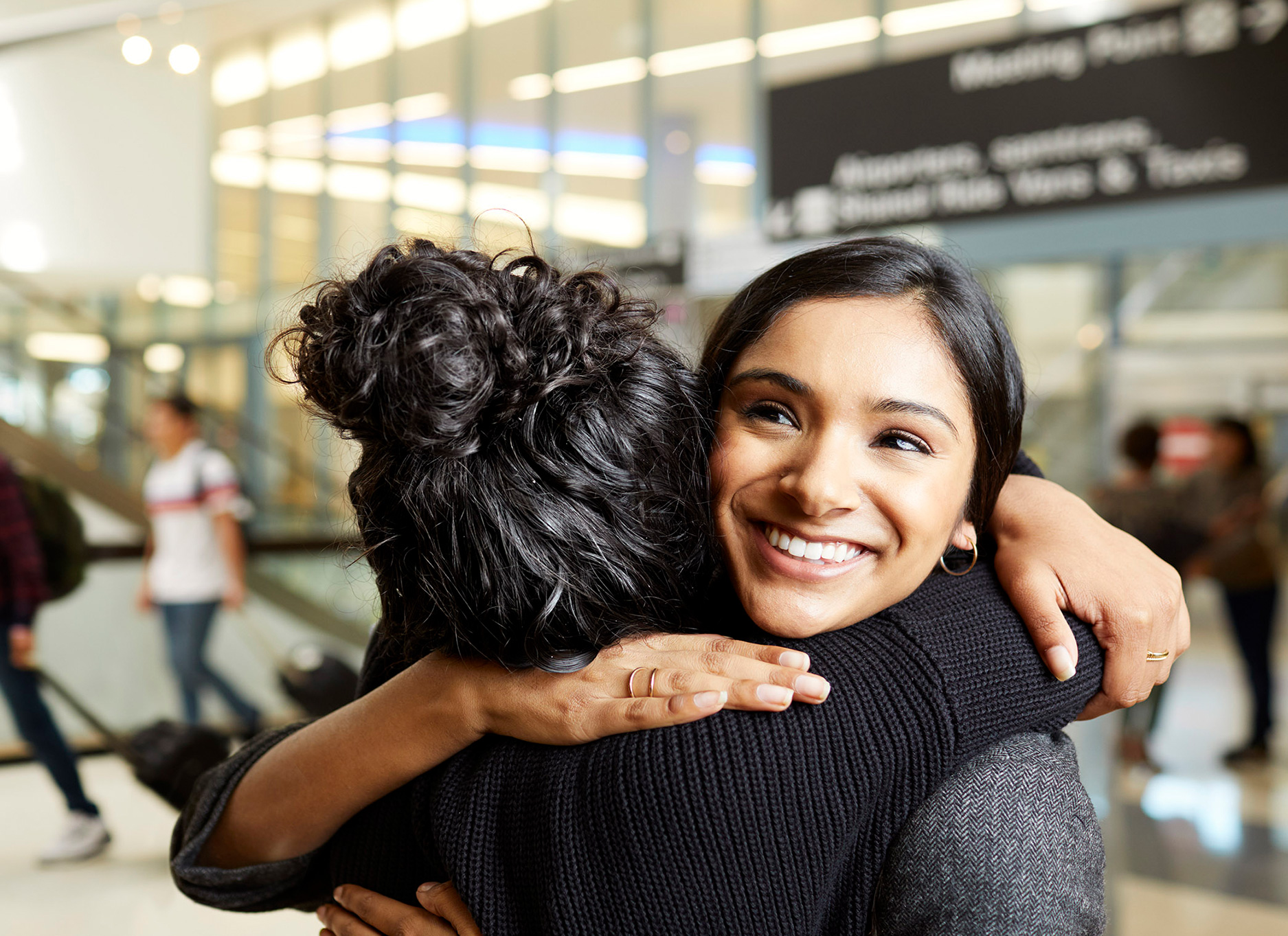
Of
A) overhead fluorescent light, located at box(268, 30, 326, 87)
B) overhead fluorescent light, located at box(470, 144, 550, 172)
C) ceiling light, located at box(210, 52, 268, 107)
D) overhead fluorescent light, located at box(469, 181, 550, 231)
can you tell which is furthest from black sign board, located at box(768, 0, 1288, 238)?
ceiling light, located at box(210, 52, 268, 107)

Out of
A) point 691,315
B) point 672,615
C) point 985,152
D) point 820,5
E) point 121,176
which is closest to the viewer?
point 672,615

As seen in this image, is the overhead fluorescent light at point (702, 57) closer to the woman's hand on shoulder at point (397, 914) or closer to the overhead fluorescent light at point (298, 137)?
the overhead fluorescent light at point (298, 137)

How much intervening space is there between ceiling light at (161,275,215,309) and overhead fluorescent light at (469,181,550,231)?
2469 mm

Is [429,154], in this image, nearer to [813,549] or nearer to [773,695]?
[813,549]

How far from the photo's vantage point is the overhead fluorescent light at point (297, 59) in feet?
31.1

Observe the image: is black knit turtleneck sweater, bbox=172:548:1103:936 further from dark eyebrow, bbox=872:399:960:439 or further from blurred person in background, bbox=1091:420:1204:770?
blurred person in background, bbox=1091:420:1204:770

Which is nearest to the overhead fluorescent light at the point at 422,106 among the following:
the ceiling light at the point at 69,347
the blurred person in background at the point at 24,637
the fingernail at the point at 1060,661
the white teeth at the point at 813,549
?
the ceiling light at the point at 69,347

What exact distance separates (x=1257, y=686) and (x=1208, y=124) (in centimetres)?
322

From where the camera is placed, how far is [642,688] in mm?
937

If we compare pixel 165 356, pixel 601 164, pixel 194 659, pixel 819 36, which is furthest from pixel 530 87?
pixel 194 659

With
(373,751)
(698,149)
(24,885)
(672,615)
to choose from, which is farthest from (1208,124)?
(698,149)

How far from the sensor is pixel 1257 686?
208 inches

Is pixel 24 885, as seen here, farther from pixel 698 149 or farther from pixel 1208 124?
pixel 698 149

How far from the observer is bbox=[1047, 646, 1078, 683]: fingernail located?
976 millimetres
